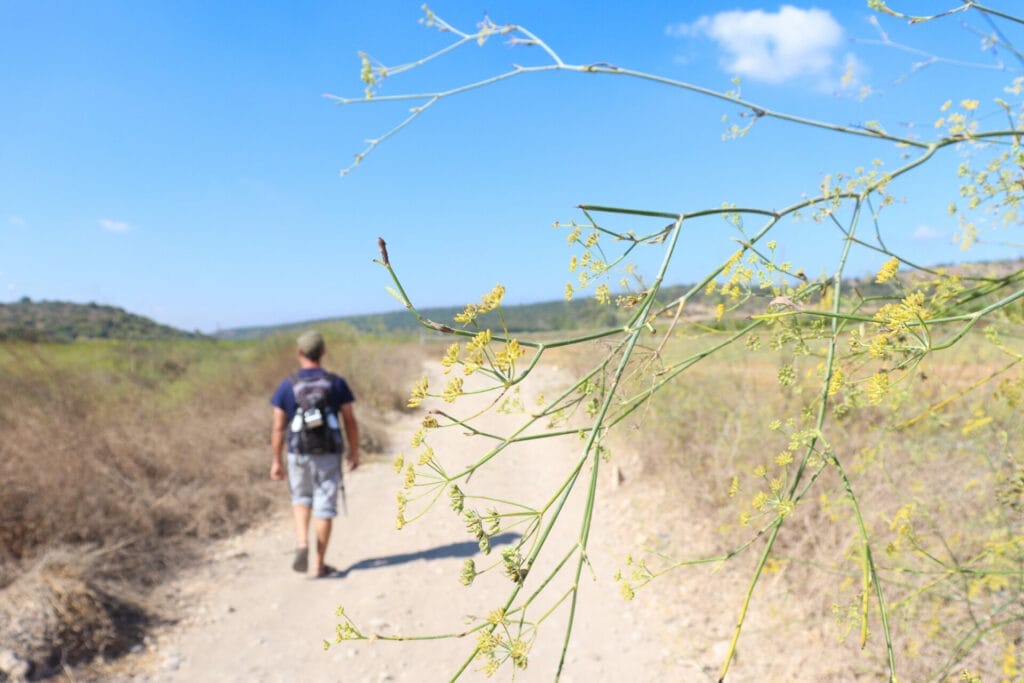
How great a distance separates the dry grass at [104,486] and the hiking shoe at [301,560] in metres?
0.95

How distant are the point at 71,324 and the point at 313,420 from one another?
26835mm

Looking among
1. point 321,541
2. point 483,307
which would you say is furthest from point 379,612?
point 483,307

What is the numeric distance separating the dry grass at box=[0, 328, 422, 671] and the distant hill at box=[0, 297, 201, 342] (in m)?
0.45

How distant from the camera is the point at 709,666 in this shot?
393 centimetres

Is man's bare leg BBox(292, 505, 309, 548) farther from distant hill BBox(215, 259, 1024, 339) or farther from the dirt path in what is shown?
distant hill BBox(215, 259, 1024, 339)

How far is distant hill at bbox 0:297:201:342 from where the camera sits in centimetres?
788

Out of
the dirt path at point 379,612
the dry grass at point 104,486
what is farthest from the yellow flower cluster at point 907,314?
the dry grass at point 104,486

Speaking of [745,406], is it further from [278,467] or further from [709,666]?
[278,467]

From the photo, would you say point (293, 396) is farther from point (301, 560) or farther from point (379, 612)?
point (379, 612)

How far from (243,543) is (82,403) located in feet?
7.10

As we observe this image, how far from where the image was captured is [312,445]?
5449 millimetres

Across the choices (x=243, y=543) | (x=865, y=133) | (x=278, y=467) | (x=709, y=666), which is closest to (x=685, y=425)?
(x=709, y=666)

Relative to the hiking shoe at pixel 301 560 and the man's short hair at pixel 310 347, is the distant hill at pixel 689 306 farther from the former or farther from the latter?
the hiking shoe at pixel 301 560

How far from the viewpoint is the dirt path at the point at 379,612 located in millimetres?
4008
